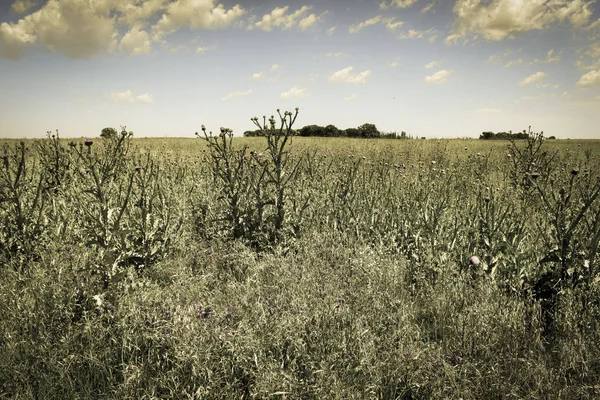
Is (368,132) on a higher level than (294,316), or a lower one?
higher

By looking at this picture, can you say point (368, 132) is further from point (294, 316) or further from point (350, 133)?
point (294, 316)

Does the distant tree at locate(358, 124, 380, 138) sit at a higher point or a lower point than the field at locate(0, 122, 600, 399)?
higher

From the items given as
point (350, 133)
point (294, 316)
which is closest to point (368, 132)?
point (350, 133)

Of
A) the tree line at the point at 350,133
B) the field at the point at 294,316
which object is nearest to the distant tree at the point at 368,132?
the tree line at the point at 350,133

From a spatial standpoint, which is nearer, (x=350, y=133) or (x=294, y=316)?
(x=294, y=316)

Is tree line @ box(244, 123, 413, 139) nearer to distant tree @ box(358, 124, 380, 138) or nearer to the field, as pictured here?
distant tree @ box(358, 124, 380, 138)

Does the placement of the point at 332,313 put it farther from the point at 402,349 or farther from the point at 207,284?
the point at 207,284

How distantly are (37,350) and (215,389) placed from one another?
1.28 meters

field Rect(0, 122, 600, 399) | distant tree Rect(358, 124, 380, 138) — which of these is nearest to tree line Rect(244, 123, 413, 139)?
distant tree Rect(358, 124, 380, 138)

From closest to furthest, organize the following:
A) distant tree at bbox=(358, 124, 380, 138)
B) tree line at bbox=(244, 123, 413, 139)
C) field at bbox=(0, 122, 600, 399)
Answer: field at bbox=(0, 122, 600, 399) < tree line at bbox=(244, 123, 413, 139) < distant tree at bbox=(358, 124, 380, 138)

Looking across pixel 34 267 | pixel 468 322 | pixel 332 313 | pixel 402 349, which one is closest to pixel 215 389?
pixel 332 313

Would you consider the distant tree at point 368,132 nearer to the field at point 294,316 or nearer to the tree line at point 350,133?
the tree line at point 350,133

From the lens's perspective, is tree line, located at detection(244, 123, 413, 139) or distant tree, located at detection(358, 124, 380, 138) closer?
tree line, located at detection(244, 123, 413, 139)

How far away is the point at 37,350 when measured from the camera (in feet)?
7.30
